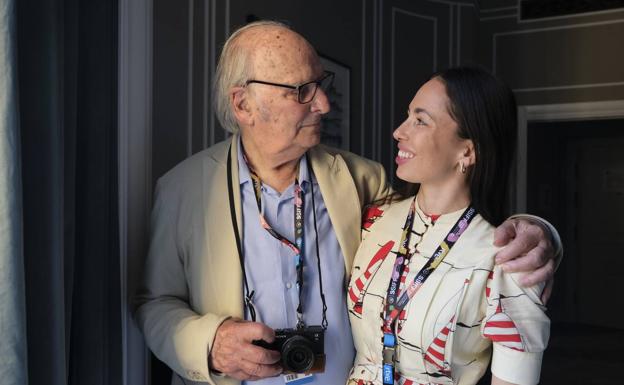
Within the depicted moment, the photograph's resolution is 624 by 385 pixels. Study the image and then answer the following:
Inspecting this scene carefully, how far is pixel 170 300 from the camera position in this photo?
1.56 m

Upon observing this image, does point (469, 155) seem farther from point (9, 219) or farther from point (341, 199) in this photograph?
point (9, 219)

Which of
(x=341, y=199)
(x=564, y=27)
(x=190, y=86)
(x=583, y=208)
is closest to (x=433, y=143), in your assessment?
(x=341, y=199)

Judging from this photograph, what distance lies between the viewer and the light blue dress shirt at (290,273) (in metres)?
1.55

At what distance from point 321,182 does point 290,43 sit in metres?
0.37

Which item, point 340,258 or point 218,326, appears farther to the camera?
point 340,258

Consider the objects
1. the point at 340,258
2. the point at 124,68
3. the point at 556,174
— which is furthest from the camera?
the point at 556,174

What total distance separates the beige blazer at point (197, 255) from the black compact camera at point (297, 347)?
0.13m

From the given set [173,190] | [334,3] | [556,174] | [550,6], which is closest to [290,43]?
[173,190]

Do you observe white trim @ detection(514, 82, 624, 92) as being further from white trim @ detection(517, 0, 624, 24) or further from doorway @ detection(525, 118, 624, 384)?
doorway @ detection(525, 118, 624, 384)

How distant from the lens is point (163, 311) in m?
1.53

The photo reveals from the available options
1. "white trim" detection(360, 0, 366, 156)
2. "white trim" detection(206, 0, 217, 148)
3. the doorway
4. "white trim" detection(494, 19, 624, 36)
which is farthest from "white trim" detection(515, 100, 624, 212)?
"white trim" detection(206, 0, 217, 148)

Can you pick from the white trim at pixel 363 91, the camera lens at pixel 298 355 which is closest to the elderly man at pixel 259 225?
the camera lens at pixel 298 355

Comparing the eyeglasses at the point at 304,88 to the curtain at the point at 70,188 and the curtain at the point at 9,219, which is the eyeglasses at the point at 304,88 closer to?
the curtain at the point at 70,188

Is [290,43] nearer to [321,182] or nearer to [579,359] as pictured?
[321,182]
